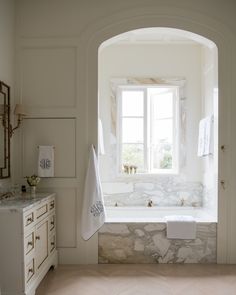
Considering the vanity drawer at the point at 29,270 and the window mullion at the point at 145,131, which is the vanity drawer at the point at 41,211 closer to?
the vanity drawer at the point at 29,270

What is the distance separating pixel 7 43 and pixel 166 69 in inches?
90.0

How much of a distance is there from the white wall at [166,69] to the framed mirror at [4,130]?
5.35 ft

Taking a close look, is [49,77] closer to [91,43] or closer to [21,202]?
[91,43]

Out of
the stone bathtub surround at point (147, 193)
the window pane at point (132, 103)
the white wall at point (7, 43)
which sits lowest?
the stone bathtub surround at point (147, 193)

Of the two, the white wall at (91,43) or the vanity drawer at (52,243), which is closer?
the vanity drawer at (52,243)

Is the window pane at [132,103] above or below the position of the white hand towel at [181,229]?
above

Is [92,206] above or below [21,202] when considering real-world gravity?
below

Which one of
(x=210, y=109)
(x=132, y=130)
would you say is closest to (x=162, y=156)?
(x=132, y=130)

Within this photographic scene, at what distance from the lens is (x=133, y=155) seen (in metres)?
4.78

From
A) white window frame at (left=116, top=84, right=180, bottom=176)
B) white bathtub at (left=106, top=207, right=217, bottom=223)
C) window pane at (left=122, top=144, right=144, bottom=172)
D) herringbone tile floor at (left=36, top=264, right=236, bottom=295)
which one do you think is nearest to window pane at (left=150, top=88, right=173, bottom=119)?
Answer: white window frame at (left=116, top=84, right=180, bottom=176)

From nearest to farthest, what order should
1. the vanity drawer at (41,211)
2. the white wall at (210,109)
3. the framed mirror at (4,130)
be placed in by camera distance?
1. the vanity drawer at (41,211)
2. the framed mirror at (4,130)
3. the white wall at (210,109)

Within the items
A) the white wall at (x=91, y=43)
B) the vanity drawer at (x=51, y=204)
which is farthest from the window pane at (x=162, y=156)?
the vanity drawer at (x=51, y=204)

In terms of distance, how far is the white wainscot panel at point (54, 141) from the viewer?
3.54m

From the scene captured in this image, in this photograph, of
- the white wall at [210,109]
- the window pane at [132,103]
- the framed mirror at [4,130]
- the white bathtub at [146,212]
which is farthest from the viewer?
the window pane at [132,103]
